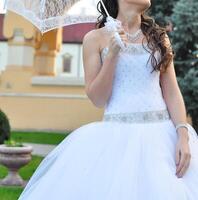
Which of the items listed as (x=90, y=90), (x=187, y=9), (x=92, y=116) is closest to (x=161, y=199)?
(x=90, y=90)

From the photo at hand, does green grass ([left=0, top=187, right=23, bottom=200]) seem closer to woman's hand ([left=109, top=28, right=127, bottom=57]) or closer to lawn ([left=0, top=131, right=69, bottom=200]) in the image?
lawn ([left=0, top=131, right=69, bottom=200])

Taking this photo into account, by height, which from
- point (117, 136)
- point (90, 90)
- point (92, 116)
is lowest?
point (92, 116)

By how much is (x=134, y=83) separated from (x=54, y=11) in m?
1.19

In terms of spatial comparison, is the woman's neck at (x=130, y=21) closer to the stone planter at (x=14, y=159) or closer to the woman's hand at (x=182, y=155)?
the woman's hand at (x=182, y=155)

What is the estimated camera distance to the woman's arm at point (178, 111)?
2.83 meters

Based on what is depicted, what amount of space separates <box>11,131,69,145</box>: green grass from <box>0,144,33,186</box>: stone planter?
5311mm

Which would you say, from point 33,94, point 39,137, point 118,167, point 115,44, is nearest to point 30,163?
point 39,137

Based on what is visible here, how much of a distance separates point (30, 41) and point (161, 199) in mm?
15495

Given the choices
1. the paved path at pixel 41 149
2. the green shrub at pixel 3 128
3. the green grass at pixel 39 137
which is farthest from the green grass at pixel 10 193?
the green grass at pixel 39 137

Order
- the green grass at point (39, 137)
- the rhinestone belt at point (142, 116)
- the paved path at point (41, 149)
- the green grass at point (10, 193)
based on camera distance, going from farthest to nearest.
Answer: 1. the green grass at point (39, 137)
2. the paved path at point (41, 149)
3. the green grass at point (10, 193)
4. the rhinestone belt at point (142, 116)

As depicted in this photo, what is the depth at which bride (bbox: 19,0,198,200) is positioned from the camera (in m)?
2.83

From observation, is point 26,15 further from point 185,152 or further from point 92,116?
point 92,116

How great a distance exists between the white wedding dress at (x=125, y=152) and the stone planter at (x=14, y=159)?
568 centimetres

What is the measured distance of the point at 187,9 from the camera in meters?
12.3
